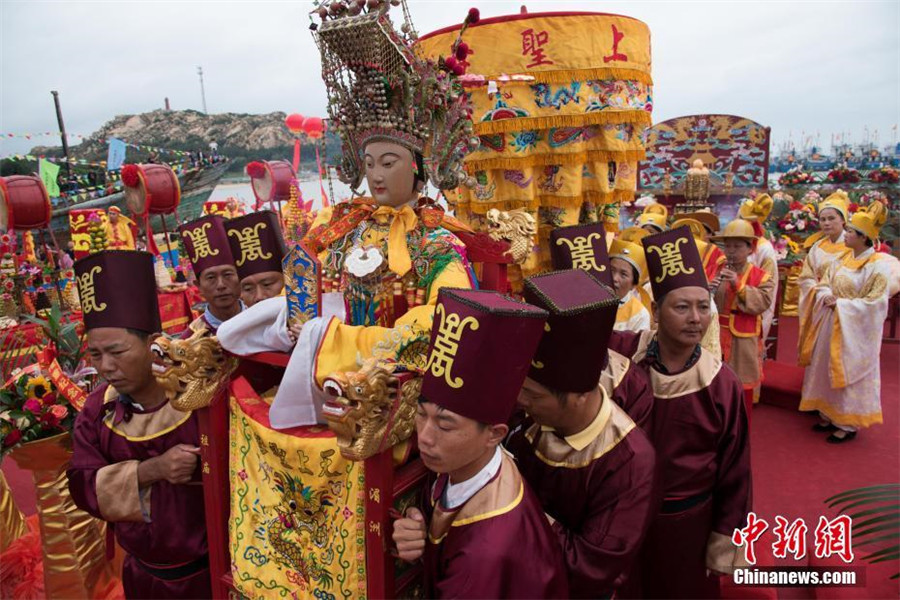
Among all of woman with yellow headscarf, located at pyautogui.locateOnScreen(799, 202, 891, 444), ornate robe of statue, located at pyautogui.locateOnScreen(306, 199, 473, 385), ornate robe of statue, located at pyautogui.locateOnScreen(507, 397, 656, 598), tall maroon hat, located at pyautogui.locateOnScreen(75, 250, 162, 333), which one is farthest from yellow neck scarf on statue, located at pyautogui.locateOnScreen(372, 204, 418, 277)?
woman with yellow headscarf, located at pyautogui.locateOnScreen(799, 202, 891, 444)

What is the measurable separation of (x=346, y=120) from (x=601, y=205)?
283 centimetres

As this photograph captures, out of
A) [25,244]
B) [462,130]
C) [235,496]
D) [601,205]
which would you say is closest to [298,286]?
[235,496]

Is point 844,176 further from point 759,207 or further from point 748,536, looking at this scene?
point 748,536

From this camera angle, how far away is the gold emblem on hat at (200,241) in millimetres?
2879

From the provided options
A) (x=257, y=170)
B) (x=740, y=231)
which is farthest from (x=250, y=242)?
(x=257, y=170)

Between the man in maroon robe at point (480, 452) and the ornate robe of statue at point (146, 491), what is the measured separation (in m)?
1.12

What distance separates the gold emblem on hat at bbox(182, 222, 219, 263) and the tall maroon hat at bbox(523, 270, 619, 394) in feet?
6.49

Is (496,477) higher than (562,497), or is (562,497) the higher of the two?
(496,477)

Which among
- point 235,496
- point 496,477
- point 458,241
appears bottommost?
point 235,496

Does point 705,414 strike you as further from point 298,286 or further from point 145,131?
point 145,131

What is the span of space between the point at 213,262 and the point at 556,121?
7.95 feet

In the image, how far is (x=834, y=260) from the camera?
5.13m

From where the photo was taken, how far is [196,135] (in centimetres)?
1997

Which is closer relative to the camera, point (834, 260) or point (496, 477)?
point (496, 477)
